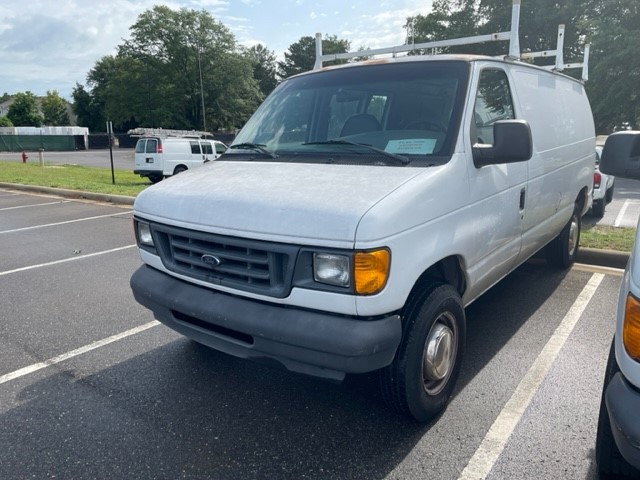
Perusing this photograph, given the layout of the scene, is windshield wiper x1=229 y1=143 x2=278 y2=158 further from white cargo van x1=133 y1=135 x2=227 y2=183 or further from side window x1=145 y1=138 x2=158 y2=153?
side window x1=145 y1=138 x2=158 y2=153

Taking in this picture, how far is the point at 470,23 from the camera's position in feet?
128

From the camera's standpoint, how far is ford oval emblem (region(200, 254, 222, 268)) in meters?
2.76

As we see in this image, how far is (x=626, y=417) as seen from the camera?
6.06 ft

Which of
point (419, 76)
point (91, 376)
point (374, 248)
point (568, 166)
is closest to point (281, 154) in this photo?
point (419, 76)

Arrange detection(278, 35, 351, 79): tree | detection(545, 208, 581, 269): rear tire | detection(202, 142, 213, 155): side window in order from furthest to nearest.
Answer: detection(278, 35, 351, 79): tree → detection(202, 142, 213, 155): side window → detection(545, 208, 581, 269): rear tire

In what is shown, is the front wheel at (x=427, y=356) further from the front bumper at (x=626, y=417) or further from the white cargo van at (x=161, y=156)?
the white cargo van at (x=161, y=156)

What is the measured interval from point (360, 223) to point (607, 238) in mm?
5912

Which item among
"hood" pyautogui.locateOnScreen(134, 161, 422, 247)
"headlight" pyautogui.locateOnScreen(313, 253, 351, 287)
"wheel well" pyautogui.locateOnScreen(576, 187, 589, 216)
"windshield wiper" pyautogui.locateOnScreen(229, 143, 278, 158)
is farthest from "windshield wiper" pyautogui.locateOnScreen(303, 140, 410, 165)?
"wheel well" pyautogui.locateOnScreen(576, 187, 589, 216)

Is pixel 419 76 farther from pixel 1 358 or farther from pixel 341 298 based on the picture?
pixel 1 358

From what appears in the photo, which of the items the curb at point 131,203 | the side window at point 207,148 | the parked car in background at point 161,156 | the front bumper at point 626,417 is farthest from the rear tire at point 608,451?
the side window at point 207,148

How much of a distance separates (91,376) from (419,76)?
10.2 ft

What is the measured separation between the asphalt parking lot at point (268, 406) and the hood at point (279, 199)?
3.43ft

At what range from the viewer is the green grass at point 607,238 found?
639cm

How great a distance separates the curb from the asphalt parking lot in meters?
1.29
